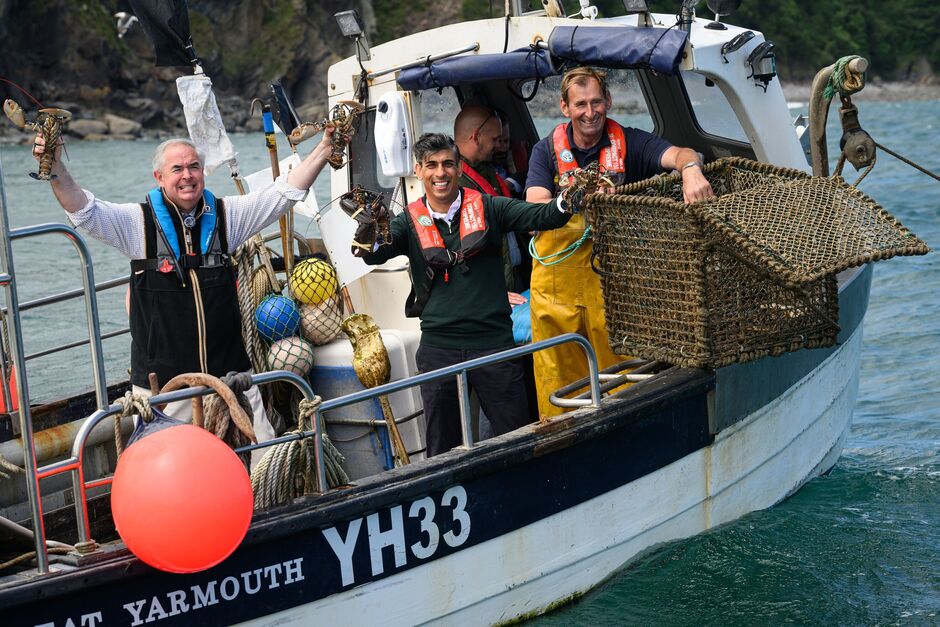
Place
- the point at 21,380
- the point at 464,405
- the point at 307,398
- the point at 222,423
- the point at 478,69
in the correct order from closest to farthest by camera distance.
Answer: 1. the point at 21,380
2. the point at 307,398
3. the point at 464,405
4. the point at 222,423
5. the point at 478,69

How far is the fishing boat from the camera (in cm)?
408

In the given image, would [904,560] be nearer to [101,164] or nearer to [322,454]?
[322,454]

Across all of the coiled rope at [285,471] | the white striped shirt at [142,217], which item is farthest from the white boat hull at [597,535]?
the white striped shirt at [142,217]

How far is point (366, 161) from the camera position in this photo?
6699 mm

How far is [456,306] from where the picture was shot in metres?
5.15

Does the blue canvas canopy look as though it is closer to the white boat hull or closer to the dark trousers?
the dark trousers

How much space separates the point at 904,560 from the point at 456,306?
9.68 ft

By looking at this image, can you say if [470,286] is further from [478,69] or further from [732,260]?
[478,69]

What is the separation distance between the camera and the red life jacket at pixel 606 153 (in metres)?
5.52

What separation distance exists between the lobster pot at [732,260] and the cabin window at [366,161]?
1.66 m

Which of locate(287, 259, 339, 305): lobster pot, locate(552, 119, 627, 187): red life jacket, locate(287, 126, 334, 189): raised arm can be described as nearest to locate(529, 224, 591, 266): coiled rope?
locate(552, 119, 627, 187): red life jacket

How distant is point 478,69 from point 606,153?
2.89 ft

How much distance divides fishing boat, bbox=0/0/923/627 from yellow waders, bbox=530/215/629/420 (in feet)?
0.77

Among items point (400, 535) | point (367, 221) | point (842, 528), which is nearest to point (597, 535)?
point (400, 535)
